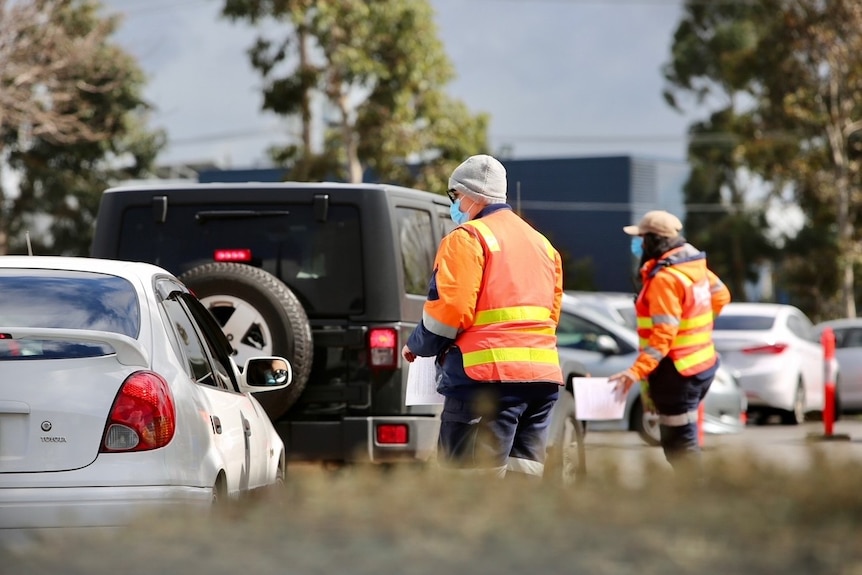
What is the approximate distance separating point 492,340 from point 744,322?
41.9ft

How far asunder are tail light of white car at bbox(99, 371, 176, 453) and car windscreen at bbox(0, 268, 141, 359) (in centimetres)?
29

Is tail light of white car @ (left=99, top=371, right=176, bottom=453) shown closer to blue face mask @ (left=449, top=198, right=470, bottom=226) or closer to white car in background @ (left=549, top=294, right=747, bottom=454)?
blue face mask @ (left=449, top=198, right=470, bottom=226)

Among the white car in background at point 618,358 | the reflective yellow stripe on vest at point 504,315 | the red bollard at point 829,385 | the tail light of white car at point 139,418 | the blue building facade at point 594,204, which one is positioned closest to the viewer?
the tail light of white car at point 139,418

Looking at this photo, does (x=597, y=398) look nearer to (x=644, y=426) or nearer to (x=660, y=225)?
(x=660, y=225)

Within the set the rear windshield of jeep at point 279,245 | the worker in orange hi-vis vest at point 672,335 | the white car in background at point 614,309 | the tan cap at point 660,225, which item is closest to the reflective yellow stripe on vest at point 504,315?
the worker in orange hi-vis vest at point 672,335

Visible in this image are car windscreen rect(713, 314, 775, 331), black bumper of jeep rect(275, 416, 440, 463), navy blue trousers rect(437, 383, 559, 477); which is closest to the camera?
navy blue trousers rect(437, 383, 559, 477)

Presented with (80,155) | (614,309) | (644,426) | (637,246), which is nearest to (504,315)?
(637,246)

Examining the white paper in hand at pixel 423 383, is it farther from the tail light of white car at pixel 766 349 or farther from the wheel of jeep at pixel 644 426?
the tail light of white car at pixel 766 349

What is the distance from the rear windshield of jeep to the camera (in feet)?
28.7

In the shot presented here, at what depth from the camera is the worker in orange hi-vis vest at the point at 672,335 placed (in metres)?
8.10

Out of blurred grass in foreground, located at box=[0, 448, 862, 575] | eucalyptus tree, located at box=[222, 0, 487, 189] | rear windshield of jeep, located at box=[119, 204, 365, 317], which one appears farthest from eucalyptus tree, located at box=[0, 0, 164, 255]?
blurred grass in foreground, located at box=[0, 448, 862, 575]

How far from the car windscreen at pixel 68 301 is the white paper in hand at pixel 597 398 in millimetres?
3016

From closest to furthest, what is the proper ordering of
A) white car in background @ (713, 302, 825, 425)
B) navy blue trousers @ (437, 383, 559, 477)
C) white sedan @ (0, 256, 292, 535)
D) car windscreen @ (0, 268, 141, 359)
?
white sedan @ (0, 256, 292, 535) → car windscreen @ (0, 268, 141, 359) → navy blue trousers @ (437, 383, 559, 477) → white car in background @ (713, 302, 825, 425)

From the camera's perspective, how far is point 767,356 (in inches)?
710
